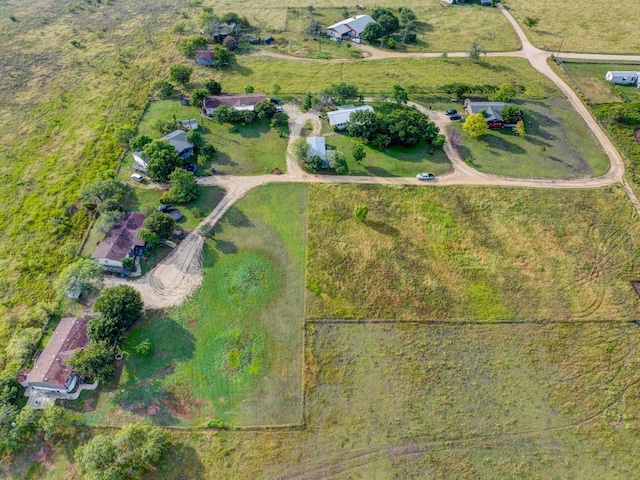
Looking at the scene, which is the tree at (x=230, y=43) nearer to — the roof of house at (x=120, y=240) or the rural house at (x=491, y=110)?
the rural house at (x=491, y=110)

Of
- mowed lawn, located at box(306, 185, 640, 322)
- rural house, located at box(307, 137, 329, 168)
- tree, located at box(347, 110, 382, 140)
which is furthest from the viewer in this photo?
tree, located at box(347, 110, 382, 140)

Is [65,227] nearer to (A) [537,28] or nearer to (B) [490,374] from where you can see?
(B) [490,374]

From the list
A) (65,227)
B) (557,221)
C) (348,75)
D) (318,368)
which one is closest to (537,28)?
(348,75)

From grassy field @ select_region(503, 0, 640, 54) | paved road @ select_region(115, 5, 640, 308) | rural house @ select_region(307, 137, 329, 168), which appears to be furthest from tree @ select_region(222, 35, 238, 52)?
grassy field @ select_region(503, 0, 640, 54)

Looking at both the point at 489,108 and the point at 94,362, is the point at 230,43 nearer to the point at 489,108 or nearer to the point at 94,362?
the point at 489,108

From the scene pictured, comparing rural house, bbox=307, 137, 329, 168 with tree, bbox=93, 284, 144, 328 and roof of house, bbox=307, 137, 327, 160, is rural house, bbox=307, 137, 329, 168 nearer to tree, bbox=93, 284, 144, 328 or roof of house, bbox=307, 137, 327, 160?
roof of house, bbox=307, 137, 327, 160

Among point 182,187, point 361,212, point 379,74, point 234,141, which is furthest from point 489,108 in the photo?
point 182,187
